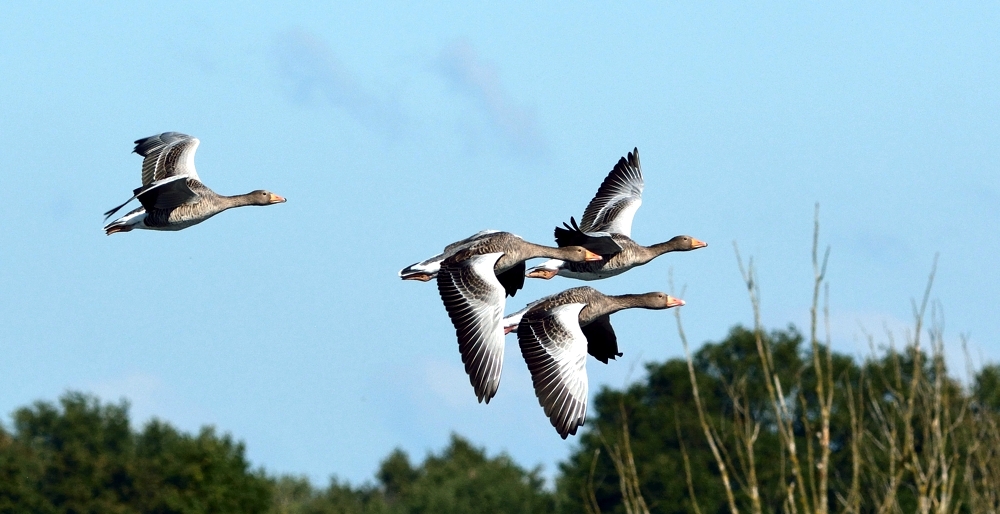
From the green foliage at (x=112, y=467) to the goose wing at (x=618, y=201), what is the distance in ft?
125

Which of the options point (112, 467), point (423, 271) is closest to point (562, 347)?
point (423, 271)

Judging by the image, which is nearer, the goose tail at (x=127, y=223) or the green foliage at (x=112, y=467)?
the goose tail at (x=127, y=223)

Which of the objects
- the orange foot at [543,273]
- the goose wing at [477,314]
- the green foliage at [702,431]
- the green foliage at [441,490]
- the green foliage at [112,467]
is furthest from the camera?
the green foliage at [441,490]

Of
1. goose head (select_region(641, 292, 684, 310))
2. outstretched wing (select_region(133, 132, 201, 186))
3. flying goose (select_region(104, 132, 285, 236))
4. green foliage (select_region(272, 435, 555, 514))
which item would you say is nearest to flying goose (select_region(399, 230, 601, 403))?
goose head (select_region(641, 292, 684, 310))

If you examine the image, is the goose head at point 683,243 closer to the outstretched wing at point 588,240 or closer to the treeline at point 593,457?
the outstretched wing at point 588,240

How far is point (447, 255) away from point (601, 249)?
8.67ft

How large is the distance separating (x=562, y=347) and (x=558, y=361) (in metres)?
0.26

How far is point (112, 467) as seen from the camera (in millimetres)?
74250

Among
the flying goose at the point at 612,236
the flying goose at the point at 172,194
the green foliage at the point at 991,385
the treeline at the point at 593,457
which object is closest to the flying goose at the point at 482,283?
the flying goose at the point at 612,236

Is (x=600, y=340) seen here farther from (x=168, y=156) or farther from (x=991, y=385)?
(x=991, y=385)

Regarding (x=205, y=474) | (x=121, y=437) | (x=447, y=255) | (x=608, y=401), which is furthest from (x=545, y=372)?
(x=121, y=437)

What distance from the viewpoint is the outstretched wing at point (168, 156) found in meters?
23.0

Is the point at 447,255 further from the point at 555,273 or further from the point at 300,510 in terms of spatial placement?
the point at 300,510

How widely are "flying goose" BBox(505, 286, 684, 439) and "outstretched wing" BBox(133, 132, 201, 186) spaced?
237 inches
